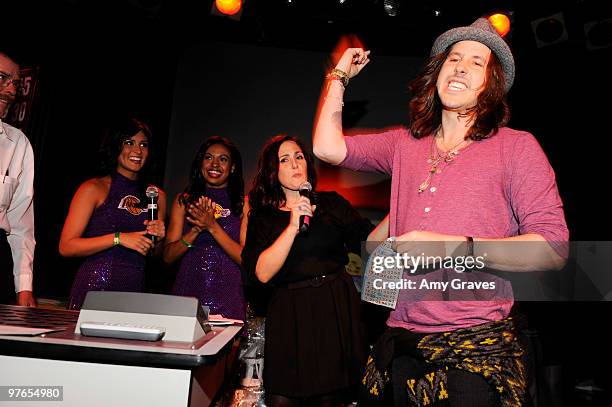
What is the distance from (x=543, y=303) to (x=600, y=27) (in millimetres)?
2647

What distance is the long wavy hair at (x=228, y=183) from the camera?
12.2 feet

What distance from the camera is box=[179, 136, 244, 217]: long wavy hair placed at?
3.73 m

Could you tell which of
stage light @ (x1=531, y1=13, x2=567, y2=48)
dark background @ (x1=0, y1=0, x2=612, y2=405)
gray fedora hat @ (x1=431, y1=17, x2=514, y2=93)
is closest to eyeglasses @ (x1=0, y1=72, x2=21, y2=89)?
gray fedora hat @ (x1=431, y1=17, x2=514, y2=93)

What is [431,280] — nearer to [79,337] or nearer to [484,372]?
[484,372]

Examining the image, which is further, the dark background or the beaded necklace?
the dark background

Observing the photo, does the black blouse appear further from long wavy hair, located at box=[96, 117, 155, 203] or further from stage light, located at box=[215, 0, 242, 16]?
stage light, located at box=[215, 0, 242, 16]

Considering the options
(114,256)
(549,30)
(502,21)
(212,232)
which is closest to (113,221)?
(114,256)

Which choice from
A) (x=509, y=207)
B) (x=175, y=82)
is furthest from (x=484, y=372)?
(x=175, y=82)

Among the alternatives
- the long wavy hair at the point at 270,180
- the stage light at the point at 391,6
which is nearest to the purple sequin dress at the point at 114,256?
the long wavy hair at the point at 270,180

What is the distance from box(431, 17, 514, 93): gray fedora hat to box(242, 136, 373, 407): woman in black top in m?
1.03

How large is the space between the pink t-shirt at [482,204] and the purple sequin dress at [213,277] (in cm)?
221

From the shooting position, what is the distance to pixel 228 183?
151 inches

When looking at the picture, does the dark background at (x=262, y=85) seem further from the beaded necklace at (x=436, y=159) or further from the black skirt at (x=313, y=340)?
the beaded necklace at (x=436, y=159)

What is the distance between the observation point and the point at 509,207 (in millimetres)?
1319
